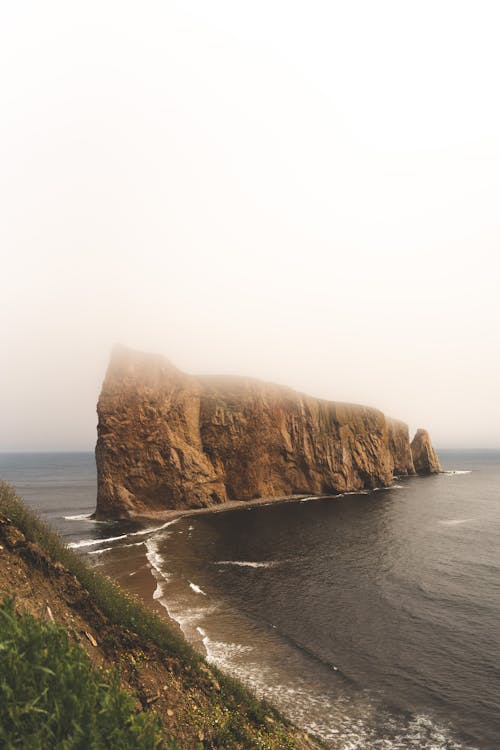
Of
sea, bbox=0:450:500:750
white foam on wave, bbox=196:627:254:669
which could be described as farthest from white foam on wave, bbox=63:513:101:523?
white foam on wave, bbox=196:627:254:669

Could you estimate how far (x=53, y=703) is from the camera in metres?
4.16

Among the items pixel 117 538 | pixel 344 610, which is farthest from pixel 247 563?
pixel 117 538

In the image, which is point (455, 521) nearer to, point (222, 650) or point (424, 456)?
point (222, 650)

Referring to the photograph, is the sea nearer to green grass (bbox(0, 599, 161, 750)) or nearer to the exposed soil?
the exposed soil

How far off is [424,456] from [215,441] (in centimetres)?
8568

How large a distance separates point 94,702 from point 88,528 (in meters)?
47.5

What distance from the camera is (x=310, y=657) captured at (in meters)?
17.9

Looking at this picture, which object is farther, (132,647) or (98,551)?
(98,551)

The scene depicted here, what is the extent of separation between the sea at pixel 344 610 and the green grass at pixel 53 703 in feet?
39.6

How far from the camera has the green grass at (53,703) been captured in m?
3.79

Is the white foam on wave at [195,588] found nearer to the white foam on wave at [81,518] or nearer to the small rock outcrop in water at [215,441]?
the small rock outcrop in water at [215,441]

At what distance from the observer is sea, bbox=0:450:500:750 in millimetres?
14258

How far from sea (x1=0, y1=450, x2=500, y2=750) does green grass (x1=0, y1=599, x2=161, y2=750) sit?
39.6 feet

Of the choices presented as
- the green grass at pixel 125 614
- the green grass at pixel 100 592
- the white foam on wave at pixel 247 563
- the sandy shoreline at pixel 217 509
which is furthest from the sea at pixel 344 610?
the green grass at pixel 100 592
